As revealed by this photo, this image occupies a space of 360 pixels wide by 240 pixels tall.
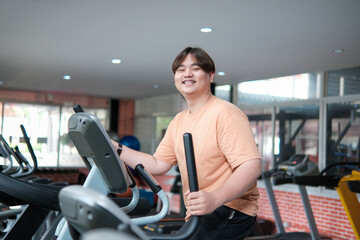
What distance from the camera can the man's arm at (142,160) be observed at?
5.97 feet

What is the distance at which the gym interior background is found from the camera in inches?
237

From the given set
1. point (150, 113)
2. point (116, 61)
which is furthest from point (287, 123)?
point (150, 113)

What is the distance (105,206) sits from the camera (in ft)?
2.71

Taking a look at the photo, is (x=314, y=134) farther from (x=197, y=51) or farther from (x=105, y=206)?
(x=105, y=206)

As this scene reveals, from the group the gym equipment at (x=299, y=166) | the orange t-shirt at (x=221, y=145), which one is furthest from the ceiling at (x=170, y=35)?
the orange t-shirt at (x=221, y=145)

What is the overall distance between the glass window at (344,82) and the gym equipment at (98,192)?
488cm

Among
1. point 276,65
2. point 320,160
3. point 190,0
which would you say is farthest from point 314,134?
point 190,0

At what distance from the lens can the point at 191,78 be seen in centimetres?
163

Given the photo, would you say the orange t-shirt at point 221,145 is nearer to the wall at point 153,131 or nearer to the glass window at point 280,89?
the wall at point 153,131

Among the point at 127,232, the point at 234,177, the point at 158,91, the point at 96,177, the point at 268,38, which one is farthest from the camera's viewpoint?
the point at 158,91

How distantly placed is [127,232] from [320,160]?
598cm

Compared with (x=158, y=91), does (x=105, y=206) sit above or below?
below

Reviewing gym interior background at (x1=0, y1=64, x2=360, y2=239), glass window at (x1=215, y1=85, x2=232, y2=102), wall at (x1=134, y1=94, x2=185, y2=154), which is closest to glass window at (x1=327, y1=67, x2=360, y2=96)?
gym interior background at (x1=0, y1=64, x2=360, y2=239)

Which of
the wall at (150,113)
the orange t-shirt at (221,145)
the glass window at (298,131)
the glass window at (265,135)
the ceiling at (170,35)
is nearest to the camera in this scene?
the orange t-shirt at (221,145)
